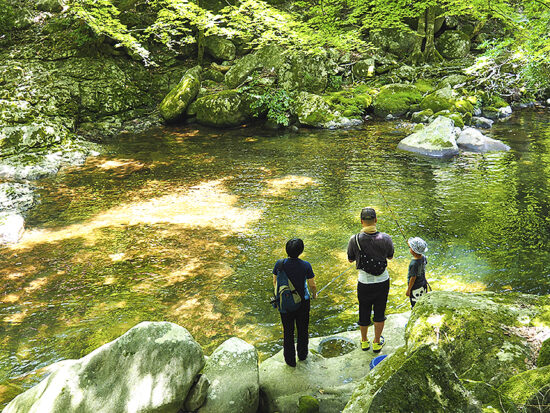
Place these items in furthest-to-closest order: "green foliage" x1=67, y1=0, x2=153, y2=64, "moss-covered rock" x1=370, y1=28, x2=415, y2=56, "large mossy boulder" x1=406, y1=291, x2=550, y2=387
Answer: "moss-covered rock" x1=370, y1=28, x2=415, y2=56 < "green foliage" x1=67, y1=0, x2=153, y2=64 < "large mossy boulder" x1=406, y1=291, x2=550, y2=387

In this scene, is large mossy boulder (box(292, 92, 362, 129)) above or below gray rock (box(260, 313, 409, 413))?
above

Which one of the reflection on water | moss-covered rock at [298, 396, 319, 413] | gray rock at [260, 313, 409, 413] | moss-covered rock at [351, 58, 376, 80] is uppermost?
moss-covered rock at [351, 58, 376, 80]

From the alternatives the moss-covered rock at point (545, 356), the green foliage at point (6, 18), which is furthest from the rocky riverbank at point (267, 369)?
the green foliage at point (6, 18)

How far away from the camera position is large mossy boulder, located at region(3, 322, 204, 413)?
3.14 meters

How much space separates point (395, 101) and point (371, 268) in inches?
678

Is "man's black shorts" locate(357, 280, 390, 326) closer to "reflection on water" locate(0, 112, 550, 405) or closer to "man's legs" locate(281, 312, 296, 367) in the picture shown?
"man's legs" locate(281, 312, 296, 367)

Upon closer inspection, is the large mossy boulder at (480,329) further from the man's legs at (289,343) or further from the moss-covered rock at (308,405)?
the man's legs at (289,343)

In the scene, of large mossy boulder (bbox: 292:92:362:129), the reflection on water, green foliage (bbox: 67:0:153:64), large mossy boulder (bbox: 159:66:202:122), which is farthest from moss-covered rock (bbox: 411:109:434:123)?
green foliage (bbox: 67:0:153:64)

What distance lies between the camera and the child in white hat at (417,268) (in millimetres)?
4277

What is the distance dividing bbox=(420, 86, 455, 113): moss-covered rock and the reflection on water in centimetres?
498

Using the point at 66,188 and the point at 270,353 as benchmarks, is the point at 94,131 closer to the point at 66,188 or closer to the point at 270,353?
the point at 66,188

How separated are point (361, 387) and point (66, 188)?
440 inches

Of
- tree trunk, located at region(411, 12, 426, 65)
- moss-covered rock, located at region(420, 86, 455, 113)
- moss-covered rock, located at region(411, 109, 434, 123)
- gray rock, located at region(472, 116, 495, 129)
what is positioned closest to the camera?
gray rock, located at region(472, 116, 495, 129)

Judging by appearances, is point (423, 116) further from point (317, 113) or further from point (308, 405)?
point (308, 405)
